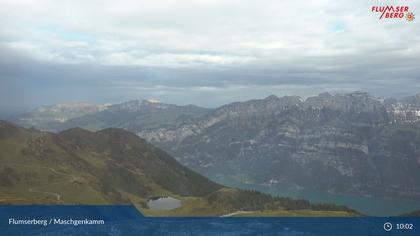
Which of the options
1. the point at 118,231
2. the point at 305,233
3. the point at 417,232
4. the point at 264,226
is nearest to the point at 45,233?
the point at 118,231

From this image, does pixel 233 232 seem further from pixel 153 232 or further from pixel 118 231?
pixel 118 231

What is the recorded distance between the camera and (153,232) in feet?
300

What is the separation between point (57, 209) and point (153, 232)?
6511 cm

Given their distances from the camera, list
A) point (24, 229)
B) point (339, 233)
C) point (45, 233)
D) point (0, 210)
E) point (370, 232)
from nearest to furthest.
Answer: point (45, 233) → point (24, 229) → point (339, 233) → point (370, 232) → point (0, 210)

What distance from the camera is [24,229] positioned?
9106 centimetres

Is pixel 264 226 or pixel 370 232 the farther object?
pixel 370 232

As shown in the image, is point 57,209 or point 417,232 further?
point 57,209

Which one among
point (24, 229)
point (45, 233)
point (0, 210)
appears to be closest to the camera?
point (45, 233)

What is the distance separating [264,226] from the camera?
8931 cm

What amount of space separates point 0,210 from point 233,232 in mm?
82770

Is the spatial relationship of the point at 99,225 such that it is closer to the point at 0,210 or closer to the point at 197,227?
the point at 197,227

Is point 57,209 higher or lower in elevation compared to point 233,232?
lower

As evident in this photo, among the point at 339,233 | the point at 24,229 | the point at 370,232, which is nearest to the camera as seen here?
the point at 24,229

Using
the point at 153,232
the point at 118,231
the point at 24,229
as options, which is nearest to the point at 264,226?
the point at 153,232
